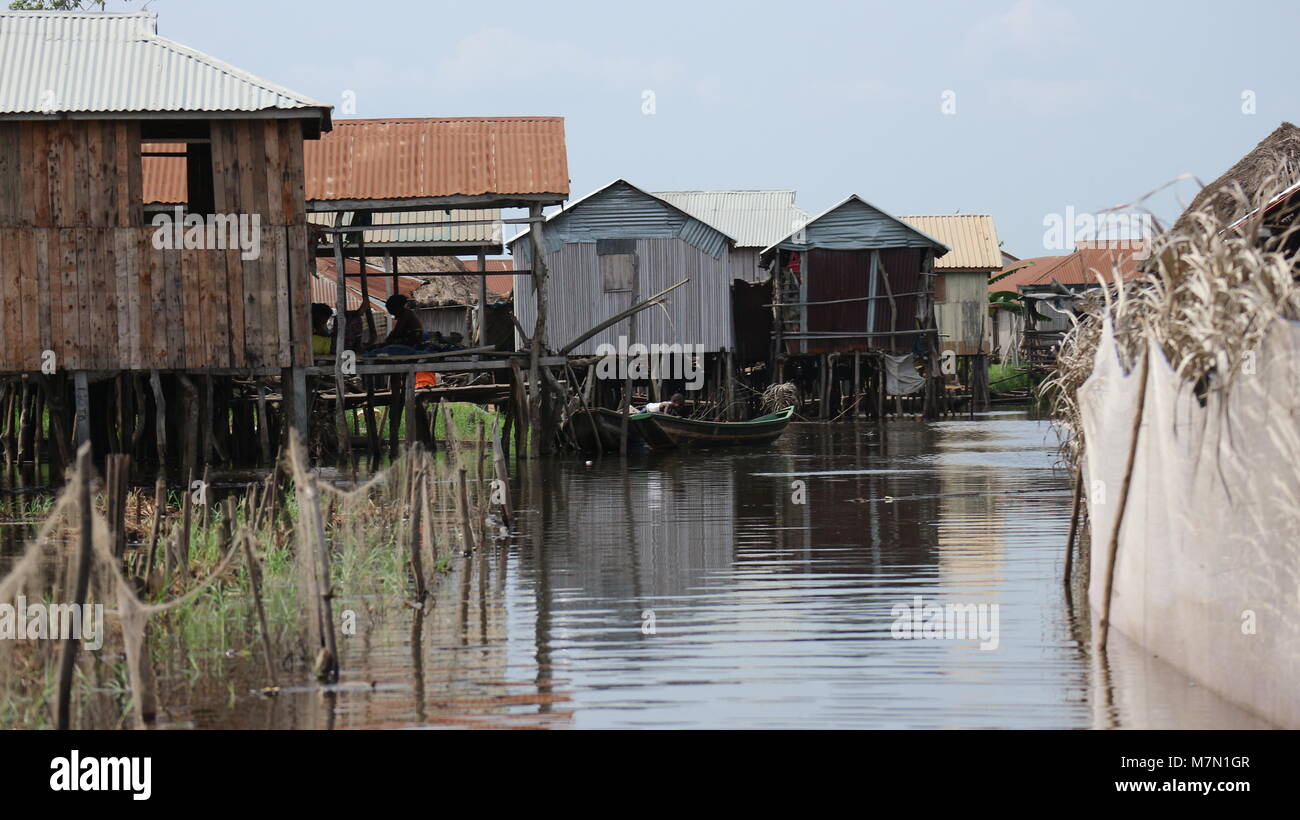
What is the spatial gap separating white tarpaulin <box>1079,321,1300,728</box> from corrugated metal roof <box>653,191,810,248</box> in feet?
125

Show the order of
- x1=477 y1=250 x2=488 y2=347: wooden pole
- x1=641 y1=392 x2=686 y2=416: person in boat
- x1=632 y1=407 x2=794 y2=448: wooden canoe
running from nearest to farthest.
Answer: x1=477 y1=250 x2=488 y2=347: wooden pole
x1=632 y1=407 x2=794 y2=448: wooden canoe
x1=641 y1=392 x2=686 y2=416: person in boat

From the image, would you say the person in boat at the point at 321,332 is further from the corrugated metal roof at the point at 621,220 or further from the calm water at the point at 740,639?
the corrugated metal roof at the point at 621,220

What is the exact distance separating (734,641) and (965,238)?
43084 mm

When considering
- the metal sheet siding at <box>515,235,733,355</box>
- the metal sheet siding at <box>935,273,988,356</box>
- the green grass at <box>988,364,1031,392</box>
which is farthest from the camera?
the green grass at <box>988,364,1031,392</box>

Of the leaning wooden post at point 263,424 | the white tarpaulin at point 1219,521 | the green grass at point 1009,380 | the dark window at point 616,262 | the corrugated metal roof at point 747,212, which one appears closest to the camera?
the white tarpaulin at point 1219,521

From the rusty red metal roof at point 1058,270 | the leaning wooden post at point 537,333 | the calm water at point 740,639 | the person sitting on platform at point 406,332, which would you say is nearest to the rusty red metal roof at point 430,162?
the leaning wooden post at point 537,333

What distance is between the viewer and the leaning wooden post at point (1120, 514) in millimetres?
7352

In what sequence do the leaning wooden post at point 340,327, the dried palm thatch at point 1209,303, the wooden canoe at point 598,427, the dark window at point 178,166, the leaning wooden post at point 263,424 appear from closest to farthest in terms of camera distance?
1. the dried palm thatch at point 1209,303
2. the dark window at point 178,166
3. the leaning wooden post at point 340,327
4. the leaning wooden post at point 263,424
5. the wooden canoe at point 598,427

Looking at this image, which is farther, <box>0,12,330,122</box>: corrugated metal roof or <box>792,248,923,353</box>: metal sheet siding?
<box>792,248,923,353</box>: metal sheet siding

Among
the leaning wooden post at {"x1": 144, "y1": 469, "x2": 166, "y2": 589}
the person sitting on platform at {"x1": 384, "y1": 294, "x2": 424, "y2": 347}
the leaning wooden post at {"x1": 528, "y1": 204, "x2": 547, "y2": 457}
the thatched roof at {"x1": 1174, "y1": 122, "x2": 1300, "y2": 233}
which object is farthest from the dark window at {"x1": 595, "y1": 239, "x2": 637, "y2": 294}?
the leaning wooden post at {"x1": 144, "y1": 469, "x2": 166, "y2": 589}

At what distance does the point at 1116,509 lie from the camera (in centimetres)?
801

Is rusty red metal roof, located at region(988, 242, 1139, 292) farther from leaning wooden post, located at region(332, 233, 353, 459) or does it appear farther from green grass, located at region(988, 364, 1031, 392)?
leaning wooden post, located at region(332, 233, 353, 459)

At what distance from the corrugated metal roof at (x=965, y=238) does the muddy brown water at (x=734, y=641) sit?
32.7m

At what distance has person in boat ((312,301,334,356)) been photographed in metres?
21.7
